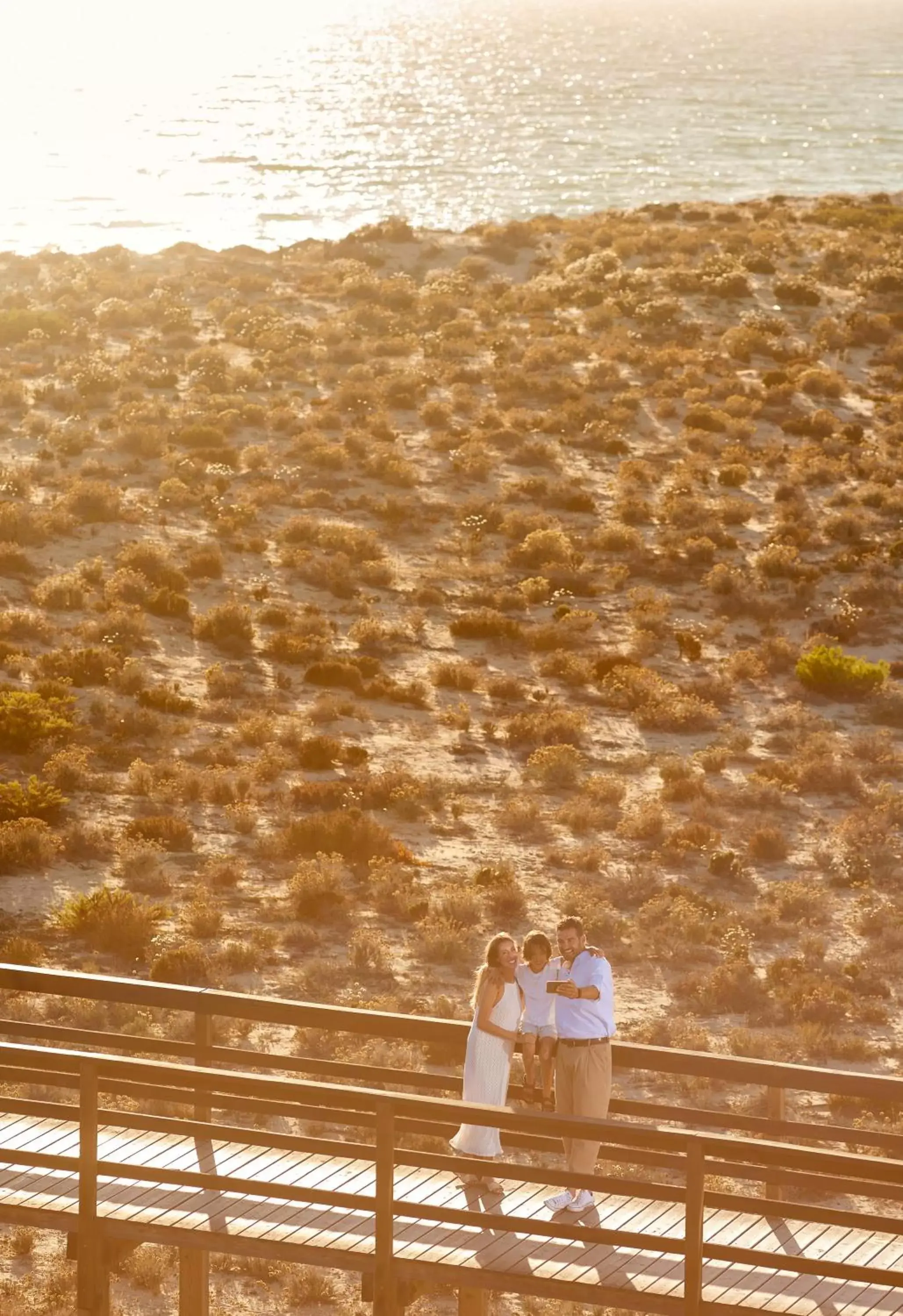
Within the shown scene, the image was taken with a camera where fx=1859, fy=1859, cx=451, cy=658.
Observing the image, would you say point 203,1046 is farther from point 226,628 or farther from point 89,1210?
point 226,628

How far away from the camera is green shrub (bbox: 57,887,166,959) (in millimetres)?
19688

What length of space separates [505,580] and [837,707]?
Answer: 23.8ft

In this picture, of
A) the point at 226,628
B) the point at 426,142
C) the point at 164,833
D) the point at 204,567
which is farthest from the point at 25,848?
the point at 426,142

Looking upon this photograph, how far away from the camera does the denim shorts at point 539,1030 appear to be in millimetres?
10516

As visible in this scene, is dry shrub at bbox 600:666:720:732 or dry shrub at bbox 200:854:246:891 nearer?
dry shrub at bbox 200:854:246:891

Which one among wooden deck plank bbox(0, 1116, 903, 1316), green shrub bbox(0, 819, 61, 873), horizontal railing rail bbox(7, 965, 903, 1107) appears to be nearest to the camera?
wooden deck plank bbox(0, 1116, 903, 1316)

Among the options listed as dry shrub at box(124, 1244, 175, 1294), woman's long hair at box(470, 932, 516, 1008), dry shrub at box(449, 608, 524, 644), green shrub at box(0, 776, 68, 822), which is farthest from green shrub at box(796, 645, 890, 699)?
woman's long hair at box(470, 932, 516, 1008)

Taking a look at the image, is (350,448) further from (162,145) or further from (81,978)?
(162,145)

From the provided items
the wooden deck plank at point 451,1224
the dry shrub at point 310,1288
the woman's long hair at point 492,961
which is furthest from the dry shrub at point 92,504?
the woman's long hair at point 492,961

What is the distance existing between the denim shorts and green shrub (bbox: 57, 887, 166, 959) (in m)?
9.76

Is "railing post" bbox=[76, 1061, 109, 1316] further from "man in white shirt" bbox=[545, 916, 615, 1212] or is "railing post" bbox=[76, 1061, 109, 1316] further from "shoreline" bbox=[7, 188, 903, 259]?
"shoreline" bbox=[7, 188, 903, 259]

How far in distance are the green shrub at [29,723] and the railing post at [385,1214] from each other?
53.2 feet

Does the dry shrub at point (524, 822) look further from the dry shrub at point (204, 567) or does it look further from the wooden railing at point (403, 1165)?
the wooden railing at point (403, 1165)

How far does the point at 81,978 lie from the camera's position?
34.9 ft
